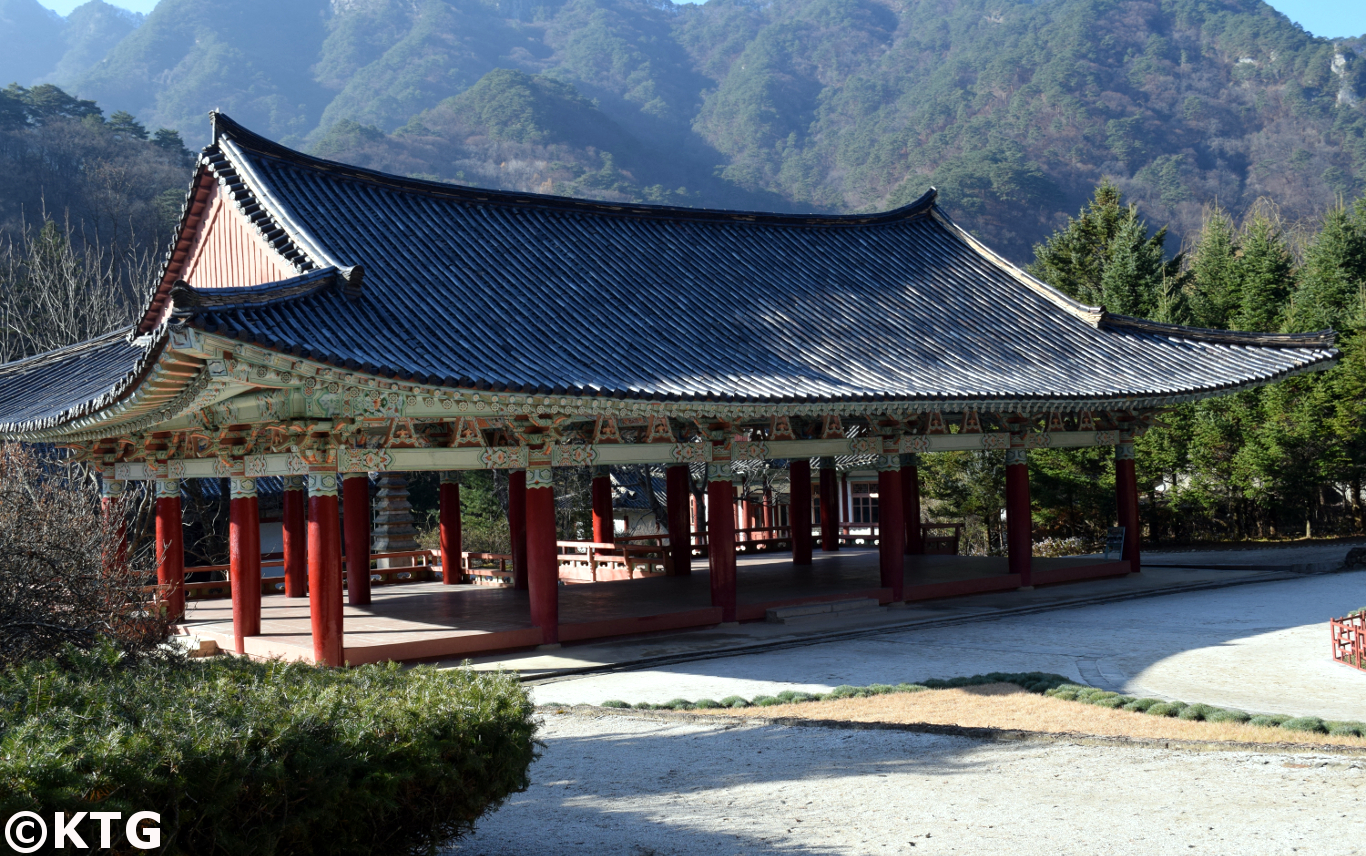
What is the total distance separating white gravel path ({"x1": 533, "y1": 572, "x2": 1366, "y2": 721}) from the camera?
33.0 feet

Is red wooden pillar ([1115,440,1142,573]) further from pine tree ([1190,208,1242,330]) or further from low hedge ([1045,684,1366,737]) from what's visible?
pine tree ([1190,208,1242,330])

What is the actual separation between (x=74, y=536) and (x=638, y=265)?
31.9ft

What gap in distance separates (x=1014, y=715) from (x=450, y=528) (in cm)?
1351

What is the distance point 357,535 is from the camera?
631 inches

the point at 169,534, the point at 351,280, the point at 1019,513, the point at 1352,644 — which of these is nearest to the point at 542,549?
the point at 351,280

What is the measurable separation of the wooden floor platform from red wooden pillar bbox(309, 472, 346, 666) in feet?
1.35

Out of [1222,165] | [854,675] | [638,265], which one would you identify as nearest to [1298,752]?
[854,675]

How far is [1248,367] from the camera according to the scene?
1788 centimetres

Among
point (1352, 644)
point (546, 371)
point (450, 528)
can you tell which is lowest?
point (1352, 644)

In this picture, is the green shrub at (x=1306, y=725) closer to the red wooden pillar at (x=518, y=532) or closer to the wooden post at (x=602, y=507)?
the red wooden pillar at (x=518, y=532)

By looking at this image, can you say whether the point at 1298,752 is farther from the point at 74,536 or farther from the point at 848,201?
the point at 848,201

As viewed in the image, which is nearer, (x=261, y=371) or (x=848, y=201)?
(x=261, y=371)

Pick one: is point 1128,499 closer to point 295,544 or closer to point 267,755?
point 295,544

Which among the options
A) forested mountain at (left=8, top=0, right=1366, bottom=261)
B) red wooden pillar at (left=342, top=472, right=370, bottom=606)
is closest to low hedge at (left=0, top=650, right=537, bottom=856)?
red wooden pillar at (left=342, top=472, right=370, bottom=606)
